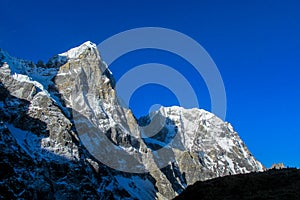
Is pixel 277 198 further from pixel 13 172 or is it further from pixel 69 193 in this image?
pixel 69 193

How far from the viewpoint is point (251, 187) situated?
62.7ft

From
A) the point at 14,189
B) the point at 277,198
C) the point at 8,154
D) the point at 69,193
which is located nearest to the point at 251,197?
the point at 277,198

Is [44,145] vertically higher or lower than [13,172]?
higher

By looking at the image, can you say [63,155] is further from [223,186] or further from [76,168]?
[223,186]

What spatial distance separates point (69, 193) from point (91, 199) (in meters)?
13.8

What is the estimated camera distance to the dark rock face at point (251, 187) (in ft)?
58.2

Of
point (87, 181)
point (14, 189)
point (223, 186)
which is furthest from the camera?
point (87, 181)

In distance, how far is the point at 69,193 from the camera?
17562 centimetres

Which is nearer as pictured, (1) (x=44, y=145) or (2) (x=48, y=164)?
(2) (x=48, y=164)

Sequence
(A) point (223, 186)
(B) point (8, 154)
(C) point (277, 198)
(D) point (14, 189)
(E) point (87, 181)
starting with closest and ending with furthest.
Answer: (C) point (277, 198) → (A) point (223, 186) → (D) point (14, 189) → (B) point (8, 154) → (E) point (87, 181)

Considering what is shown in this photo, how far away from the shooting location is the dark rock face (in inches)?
698

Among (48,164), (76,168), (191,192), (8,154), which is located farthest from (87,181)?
(191,192)

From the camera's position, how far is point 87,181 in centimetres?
19462

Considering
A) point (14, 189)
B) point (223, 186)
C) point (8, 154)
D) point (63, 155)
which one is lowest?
point (223, 186)
